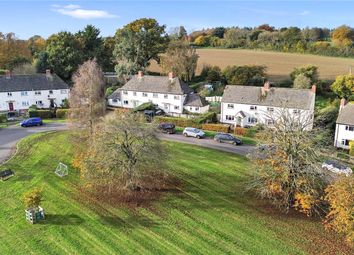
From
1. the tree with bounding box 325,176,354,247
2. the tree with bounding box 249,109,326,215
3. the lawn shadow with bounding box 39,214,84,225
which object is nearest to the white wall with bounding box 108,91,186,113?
the tree with bounding box 249,109,326,215

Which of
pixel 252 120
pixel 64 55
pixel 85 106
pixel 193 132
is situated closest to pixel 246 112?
pixel 252 120

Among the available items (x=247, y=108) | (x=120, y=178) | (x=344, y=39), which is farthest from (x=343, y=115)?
(x=344, y=39)

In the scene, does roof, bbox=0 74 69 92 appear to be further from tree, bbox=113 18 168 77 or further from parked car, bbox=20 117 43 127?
tree, bbox=113 18 168 77

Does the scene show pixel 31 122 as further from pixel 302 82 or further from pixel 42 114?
pixel 302 82

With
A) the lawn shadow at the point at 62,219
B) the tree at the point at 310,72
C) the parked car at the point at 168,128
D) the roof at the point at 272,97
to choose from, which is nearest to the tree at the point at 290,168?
the lawn shadow at the point at 62,219

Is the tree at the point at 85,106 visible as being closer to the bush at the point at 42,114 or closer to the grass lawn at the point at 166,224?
the grass lawn at the point at 166,224

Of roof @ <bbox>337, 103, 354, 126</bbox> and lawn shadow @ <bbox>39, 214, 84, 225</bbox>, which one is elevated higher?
roof @ <bbox>337, 103, 354, 126</bbox>

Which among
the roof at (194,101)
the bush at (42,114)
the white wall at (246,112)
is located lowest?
the bush at (42,114)
